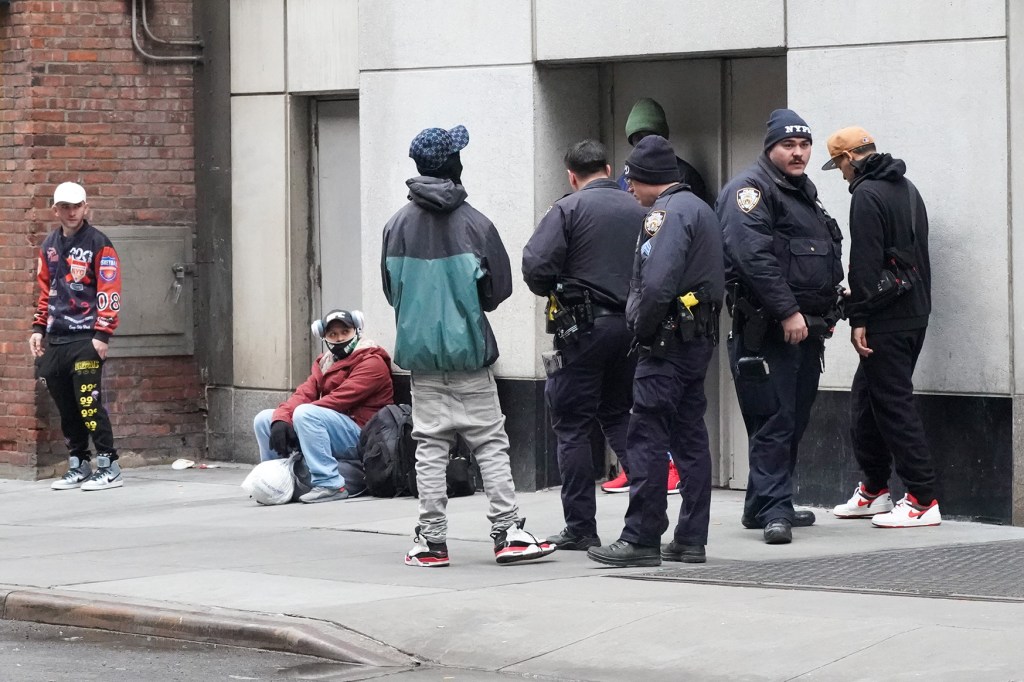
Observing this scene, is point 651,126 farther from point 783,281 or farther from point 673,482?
point 783,281

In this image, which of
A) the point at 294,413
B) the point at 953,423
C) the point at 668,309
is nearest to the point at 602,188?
the point at 668,309

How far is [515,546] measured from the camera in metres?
8.28

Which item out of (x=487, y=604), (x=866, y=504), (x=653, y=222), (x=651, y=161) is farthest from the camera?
(x=866, y=504)

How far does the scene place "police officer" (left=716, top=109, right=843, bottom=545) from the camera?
8648mm

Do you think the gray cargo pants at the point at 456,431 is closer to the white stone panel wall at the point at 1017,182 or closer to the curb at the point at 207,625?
the curb at the point at 207,625

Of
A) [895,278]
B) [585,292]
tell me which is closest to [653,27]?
[895,278]

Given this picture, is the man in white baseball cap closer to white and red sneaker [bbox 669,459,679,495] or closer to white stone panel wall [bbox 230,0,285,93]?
white stone panel wall [bbox 230,0,285,93]

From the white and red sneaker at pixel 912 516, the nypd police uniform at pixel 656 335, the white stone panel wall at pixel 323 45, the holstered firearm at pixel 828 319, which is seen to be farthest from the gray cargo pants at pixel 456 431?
the white stone panel wall at pixel 323 45

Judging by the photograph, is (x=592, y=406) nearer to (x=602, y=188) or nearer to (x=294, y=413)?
(x=602, y=188)

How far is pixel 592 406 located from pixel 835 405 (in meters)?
1.84

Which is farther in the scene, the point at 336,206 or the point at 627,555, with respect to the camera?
the point at 336,206

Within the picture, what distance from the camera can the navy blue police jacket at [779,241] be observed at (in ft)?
28.2

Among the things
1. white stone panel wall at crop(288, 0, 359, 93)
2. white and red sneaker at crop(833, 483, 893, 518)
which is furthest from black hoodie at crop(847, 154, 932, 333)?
white stone panel wall at crop(288, 0, 359, 93)

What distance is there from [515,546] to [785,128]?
242 cm
